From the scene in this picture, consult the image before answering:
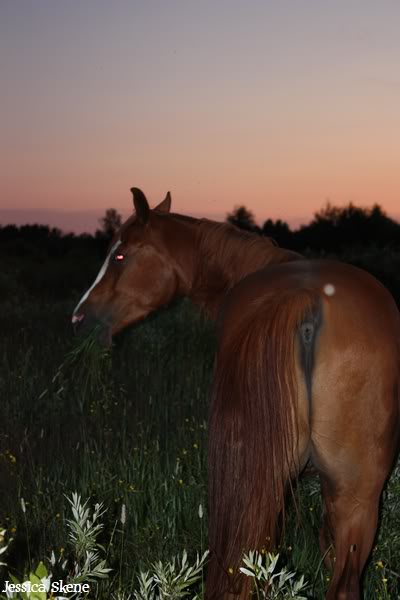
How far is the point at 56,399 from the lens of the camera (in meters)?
6.57

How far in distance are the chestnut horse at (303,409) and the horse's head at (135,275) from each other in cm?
107

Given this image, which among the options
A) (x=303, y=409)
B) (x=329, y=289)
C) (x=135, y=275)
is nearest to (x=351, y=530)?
(x=303, y=409)

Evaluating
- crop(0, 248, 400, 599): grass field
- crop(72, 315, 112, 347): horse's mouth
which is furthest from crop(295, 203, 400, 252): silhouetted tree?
crop(72, 315, 112, 347): horse's mouth

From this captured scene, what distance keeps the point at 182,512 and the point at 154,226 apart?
1.51m

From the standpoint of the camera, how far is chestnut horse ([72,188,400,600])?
2877mm

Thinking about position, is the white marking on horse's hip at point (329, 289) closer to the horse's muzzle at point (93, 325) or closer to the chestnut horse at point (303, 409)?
the chestnut horse at point (303, 409)

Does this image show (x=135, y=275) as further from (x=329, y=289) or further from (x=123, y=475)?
(x=329, y=289)

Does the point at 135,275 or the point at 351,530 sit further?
the point at 135,275

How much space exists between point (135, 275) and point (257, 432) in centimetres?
153

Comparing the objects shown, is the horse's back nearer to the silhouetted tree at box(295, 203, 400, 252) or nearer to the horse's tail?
the horse's tail

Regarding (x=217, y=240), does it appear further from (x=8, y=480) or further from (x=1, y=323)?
(x=1, y=323)

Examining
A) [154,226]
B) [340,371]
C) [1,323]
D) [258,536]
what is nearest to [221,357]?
[340,371]

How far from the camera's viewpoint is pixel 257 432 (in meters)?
2.91

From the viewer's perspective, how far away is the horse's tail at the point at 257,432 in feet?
9.43
